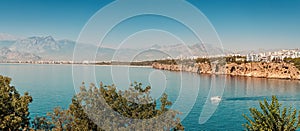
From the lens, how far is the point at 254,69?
272ft

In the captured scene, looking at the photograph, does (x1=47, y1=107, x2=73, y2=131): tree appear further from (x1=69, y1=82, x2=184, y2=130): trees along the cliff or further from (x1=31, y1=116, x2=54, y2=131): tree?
(x1=31, y1=116, x2=54, y2=131): tree

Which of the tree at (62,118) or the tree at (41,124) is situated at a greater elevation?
the tree at (62,118)

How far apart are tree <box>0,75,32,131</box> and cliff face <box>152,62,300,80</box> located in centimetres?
5722

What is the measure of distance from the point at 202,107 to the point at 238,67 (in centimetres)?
6256

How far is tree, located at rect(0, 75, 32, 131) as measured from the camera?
9.44 m

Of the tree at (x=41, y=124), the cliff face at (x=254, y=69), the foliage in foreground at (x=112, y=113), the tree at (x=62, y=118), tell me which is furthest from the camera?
the cliff face at (x=254, y=69)

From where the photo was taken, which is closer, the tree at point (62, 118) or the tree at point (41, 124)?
the tree at point (62, 118)

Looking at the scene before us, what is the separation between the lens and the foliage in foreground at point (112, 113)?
9.64m

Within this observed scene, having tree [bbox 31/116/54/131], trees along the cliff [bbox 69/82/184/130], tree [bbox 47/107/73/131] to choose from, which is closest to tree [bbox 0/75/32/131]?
tree [bbox 31/116/54/131]

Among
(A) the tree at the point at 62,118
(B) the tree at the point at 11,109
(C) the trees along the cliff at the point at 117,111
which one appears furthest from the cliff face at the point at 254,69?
(B) the tree at the point at 11,109

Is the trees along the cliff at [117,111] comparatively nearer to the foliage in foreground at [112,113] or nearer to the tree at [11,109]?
the foliage in foreground at [112,113]

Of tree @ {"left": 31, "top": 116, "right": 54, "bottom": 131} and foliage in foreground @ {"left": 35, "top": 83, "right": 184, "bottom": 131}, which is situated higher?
foliage in foreground @ {"left": 35, "top": 83, "right": 184, "bottom": 131}

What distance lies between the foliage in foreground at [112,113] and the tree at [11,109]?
1060mm

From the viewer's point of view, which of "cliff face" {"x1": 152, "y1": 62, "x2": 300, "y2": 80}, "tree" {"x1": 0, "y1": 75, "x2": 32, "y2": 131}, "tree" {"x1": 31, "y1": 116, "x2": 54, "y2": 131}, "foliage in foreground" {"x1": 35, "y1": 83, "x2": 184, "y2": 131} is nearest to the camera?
"tree" {"x1": 0, "y1": 75, "x2": 32, "y2": 131}
